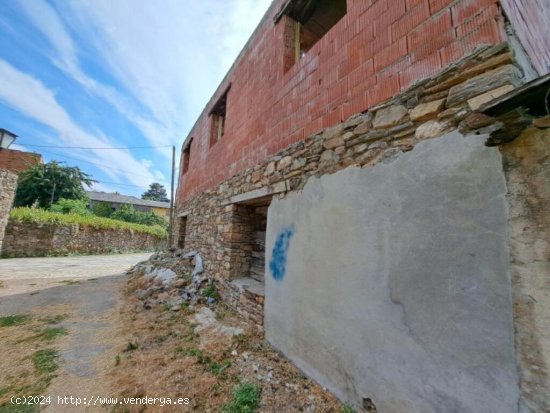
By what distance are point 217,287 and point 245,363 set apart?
2.29m

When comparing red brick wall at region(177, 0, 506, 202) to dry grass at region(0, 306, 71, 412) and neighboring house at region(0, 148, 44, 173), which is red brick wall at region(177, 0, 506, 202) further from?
neighboring house at region(0, 148, 44, 173)

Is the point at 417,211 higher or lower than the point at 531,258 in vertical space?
higher

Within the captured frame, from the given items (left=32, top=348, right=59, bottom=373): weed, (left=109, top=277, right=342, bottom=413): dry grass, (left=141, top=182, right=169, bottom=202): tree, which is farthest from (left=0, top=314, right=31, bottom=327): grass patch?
(left=141, top=182, right=169, bottom=202): tree

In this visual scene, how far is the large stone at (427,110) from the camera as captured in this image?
176cm

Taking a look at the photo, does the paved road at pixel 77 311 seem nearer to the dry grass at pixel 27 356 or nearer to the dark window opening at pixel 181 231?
the dry grass at pixel 27 356

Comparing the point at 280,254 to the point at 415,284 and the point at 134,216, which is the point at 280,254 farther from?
the point at 134,216

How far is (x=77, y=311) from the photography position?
4727mm

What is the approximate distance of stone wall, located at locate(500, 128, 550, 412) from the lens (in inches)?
48.3

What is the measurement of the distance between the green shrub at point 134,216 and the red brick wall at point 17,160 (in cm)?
763

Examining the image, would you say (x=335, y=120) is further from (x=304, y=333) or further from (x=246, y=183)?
(x=304, y=333)

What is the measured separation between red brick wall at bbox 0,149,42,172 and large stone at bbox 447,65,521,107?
26268 millimetres

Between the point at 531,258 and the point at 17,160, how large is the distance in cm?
2871

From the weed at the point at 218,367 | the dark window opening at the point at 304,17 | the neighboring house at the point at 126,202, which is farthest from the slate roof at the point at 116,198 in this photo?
the weed at the point at 218,367

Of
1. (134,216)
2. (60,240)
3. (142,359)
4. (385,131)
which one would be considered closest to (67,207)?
(60,240)
